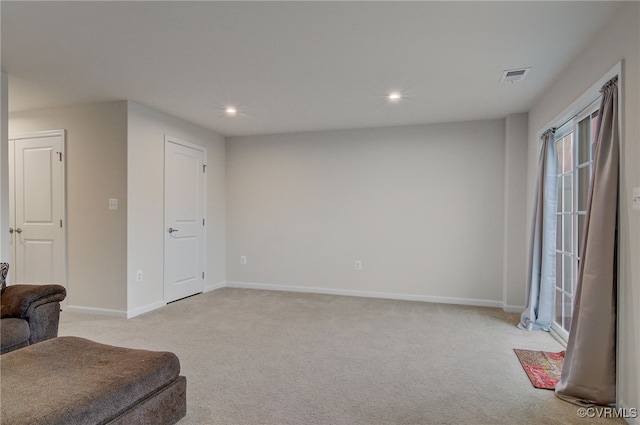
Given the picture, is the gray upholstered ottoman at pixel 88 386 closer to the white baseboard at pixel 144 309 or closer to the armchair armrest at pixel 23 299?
the armchair armrest at pixel 23 299

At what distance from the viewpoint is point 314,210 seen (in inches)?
203

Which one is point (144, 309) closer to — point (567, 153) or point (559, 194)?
point (559, 194)

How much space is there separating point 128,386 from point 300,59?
2460 millimetres

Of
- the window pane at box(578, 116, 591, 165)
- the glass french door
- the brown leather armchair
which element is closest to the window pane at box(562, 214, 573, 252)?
the glass french door

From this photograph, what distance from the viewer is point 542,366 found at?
2.58 metres

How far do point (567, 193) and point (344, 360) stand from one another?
2.61m

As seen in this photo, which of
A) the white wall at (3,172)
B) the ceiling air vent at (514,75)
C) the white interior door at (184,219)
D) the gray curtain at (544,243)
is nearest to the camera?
the ceiling air vent at (514,75)

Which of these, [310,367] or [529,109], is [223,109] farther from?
[529,109]

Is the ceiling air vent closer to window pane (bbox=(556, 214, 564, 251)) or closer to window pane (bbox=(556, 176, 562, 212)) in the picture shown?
window pane (bbox=(556, 176, 562, 212))

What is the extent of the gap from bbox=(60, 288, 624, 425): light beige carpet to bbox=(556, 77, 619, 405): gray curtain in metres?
0.20

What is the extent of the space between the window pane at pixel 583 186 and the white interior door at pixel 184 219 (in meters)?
4.44

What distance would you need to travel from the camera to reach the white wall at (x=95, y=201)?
3.82m

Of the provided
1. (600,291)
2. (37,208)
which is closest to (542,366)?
(600,291)

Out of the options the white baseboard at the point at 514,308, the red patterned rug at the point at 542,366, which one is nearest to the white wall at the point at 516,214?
the white baseboard at the point at 514,308
